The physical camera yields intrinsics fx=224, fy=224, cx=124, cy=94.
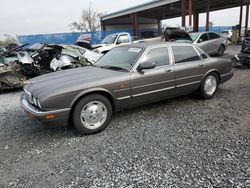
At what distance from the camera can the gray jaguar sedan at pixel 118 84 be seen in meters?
3.56

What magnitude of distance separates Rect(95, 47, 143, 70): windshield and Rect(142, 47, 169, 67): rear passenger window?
0.19m

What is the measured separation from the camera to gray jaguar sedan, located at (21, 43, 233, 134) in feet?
11.7

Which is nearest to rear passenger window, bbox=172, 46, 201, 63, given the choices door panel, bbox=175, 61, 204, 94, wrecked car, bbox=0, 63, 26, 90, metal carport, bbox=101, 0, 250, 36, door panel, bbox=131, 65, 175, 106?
door panel, bbox=175, 61, 204, 94

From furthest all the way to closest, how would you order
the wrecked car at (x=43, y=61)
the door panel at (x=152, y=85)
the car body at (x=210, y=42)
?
the car body at (x=210, y=42)
the wrecked car at (x=43, y=61)
the door panel at (x=152, y=85)

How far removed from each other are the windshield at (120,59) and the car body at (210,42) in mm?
7554

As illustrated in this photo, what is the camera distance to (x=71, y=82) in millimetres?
3779

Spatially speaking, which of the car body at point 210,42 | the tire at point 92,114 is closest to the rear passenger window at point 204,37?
the car body at point 210,42

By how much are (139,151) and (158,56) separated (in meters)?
2.19

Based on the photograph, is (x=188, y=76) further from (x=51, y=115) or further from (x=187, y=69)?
(x=51, y=115)

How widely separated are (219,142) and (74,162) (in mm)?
2186

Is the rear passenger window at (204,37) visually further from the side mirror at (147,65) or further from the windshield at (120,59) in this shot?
the side mirror at (147,65)

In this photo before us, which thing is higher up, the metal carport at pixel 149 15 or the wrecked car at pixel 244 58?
the metal carport at pixel 149 15

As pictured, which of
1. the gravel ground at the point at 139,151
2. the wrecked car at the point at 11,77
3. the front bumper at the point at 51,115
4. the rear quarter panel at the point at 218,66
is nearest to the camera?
the gravel ground at the point at 139,151

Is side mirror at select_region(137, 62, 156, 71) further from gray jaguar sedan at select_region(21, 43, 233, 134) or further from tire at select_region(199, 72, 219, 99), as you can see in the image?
tire at select_region(199, 72, 219, 99)
